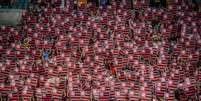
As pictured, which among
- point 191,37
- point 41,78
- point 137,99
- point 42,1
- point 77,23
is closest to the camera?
point 137,99

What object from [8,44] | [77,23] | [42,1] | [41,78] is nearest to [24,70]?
→ [41,78]

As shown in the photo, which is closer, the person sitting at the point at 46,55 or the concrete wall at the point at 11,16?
the person sitting at the point at 46,55

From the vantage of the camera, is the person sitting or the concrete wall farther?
the concrete wall

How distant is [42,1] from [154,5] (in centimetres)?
848

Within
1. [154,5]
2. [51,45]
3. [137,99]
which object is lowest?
[137,99]

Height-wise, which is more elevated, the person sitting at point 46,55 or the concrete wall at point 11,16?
the concrete wall at point 11,16

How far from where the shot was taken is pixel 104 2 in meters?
33.2

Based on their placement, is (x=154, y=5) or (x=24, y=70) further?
(x=154, y=5)

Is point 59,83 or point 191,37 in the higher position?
point 191,37

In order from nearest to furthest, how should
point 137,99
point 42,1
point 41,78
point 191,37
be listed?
point 137,99
point 41,78
point 191,37
point 42,1

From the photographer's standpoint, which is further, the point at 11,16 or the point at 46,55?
the point at 11,16

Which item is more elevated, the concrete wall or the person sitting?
the concrete wall

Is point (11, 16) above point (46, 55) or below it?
above

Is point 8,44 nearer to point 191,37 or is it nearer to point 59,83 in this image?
point 59,83
